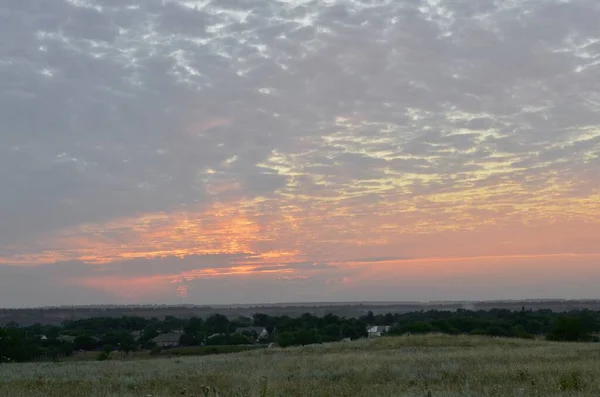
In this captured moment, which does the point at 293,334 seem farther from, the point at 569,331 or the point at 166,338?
the point at 569,331

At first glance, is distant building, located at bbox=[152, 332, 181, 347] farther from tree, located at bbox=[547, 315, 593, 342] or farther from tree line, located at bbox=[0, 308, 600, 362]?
tree, located at bbox=[547, 315, 593, 342]

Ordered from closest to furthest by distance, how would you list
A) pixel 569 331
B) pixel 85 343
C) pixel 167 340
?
pixel 569 331 → pixel 85 343 → pixel 167 340

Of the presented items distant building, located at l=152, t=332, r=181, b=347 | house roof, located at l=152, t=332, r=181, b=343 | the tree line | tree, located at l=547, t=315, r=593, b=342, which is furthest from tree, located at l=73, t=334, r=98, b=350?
tree, located at l=547, t=315, r=593, b=342

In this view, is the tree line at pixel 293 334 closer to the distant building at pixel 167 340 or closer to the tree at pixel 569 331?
the tree at pixel 569 331

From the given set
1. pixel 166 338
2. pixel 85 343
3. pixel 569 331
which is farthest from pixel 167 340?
pixel 569 331

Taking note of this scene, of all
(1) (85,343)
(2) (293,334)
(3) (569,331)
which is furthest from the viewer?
(1) (85,343)

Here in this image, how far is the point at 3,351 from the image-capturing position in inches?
1724

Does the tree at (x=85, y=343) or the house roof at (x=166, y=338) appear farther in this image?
the house roof at (x=166, y=338)

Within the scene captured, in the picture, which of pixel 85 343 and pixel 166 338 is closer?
pixel 85 343

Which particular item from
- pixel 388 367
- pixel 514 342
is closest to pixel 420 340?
pixel 514 342

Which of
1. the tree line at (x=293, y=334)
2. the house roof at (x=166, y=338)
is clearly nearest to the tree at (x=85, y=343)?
the tree line at (x=293, y=334)

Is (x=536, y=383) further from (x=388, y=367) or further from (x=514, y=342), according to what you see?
(x=514, y=342)

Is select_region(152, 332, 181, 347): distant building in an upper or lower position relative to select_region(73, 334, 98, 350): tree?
lower

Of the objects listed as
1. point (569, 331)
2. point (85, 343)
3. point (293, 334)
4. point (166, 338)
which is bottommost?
point (166, 338)
